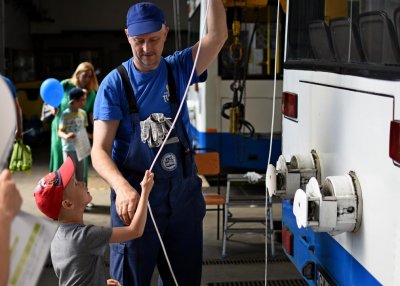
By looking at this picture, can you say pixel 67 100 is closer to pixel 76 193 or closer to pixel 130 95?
pixel 130 95

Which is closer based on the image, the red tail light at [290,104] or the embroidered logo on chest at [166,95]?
the embroidered logo on chest at [166,95]

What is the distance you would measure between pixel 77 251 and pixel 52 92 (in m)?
4.48

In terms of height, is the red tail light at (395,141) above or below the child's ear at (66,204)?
above

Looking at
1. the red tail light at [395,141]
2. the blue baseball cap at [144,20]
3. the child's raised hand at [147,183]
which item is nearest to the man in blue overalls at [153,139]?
the blue baseball cap at [144,20]

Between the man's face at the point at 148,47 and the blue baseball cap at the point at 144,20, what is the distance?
2 cm

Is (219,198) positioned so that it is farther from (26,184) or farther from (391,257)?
(26,184)

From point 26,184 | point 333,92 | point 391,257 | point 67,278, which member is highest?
point 333,92

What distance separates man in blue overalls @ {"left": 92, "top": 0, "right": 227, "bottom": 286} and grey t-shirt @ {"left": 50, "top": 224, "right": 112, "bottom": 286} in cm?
32

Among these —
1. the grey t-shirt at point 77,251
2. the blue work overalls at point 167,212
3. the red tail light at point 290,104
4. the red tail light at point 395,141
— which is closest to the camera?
the red tail light at point 395,141

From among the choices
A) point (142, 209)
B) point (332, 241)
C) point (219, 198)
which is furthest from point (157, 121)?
point (219, 198)

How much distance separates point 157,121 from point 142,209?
464mm

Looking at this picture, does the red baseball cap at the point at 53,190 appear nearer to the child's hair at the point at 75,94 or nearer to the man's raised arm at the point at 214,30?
the man's raised arm at the point at 214,30

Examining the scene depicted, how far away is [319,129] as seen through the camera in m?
2.87

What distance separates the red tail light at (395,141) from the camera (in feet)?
6.48
